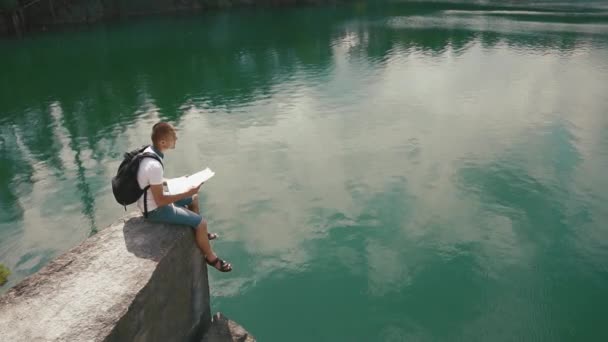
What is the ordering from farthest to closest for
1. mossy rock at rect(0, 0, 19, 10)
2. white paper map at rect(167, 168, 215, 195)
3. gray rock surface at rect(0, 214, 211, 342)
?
mossy rock at rect(0, 0, 19, 10), white paper map at rect(167, 168, 215, 195), gray rock surface at rect(0, 214, 211, 342)

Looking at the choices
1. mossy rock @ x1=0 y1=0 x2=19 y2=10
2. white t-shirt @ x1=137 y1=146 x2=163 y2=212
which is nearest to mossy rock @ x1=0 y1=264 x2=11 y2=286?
white t-shirt @ x1=137 y1=146 x2=163 y2=212

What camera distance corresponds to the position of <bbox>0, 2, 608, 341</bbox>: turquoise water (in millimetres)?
8750

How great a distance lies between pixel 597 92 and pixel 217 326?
22.3 meters

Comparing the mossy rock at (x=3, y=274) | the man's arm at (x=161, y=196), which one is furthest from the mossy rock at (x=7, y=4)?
the man's arm at (x=161, y=196)

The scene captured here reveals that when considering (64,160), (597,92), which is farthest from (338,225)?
(597,92)

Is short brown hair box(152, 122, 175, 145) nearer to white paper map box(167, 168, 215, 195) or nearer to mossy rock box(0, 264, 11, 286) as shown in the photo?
white paper map box(167, 168, 215, 195)

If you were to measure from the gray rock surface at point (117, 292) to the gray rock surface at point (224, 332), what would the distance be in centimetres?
25

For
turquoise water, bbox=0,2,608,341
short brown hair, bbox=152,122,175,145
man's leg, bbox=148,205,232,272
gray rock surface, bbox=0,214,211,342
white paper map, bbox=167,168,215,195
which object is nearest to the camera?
gray rock surface, bbox=0,214,211,342

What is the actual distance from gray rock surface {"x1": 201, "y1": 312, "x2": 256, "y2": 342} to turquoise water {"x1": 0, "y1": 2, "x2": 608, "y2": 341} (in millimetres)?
1346

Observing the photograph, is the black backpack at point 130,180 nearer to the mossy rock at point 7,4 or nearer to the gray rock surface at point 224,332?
the gray rock surface at point 224,332

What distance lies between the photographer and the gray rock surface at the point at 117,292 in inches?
179

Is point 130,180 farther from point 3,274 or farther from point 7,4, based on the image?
point 7,4

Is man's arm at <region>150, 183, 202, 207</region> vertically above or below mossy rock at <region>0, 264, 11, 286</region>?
above

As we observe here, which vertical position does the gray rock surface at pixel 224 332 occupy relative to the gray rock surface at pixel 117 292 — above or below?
below
